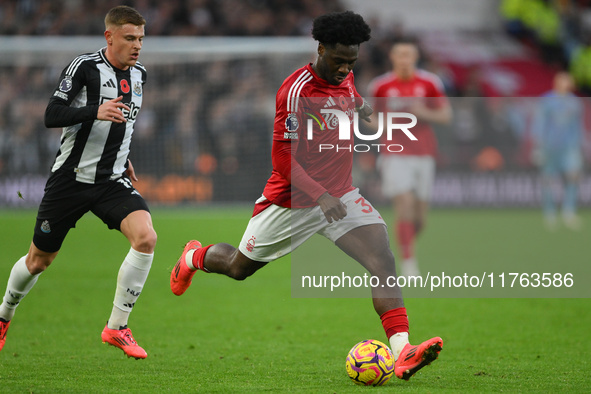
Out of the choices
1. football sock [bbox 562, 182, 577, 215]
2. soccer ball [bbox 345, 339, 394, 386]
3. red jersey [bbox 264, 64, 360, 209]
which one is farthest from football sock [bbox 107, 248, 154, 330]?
football sock [bbox 562, 182, 577, 215]

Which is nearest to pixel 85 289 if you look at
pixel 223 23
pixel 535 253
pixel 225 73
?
pixel 535 253

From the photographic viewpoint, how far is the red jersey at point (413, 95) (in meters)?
9.91

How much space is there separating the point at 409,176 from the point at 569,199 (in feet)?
23.8

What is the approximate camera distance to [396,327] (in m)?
5.04

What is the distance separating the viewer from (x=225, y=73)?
18.1 m

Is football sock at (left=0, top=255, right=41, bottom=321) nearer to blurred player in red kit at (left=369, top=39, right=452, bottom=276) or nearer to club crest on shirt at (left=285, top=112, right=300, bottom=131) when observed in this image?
club crest on shirt at (left=285, top=112, right=300, bottom=131)

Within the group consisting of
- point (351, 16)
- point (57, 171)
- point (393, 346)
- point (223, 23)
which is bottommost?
point (393, 346)

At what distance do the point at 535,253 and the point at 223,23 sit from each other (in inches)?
476

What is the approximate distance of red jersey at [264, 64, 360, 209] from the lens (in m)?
5.09

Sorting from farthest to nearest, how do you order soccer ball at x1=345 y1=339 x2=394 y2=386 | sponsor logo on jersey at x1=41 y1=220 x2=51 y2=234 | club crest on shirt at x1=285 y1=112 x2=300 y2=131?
sponsor logo on jersey at x1=41 y1=220 x2=51 y2=234
club crest on shirt at x1=285 y1=112 x2=300 y2=131
soccer ball at x1=345 y1=339 x2=394 y2=386

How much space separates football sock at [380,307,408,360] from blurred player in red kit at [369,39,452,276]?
4.84 meters

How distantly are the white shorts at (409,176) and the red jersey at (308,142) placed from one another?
4.63m

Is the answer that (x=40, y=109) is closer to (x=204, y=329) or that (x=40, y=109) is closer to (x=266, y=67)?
(x=266, y=67)

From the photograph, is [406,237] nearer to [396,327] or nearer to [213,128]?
[396,327]
